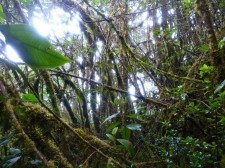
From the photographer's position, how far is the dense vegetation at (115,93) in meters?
1.05

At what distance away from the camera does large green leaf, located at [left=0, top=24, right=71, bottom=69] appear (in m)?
0.50

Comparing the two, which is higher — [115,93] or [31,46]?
[115,93]

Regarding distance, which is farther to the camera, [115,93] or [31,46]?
[115,93]

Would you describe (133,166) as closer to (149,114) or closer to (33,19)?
(149,114)

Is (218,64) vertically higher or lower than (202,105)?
higher

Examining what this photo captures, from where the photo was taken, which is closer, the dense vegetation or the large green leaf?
the large green leaf

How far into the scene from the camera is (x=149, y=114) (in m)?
2.33

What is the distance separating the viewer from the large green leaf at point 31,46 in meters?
0.50

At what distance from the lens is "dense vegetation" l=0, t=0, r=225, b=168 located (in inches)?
41.3

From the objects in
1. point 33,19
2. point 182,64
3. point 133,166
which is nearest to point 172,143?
point 133,166

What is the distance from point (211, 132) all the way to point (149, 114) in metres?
0.59

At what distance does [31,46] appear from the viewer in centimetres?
53

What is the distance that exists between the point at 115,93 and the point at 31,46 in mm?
2025

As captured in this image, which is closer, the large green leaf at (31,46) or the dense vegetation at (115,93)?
the large green leaf at (31,46)
